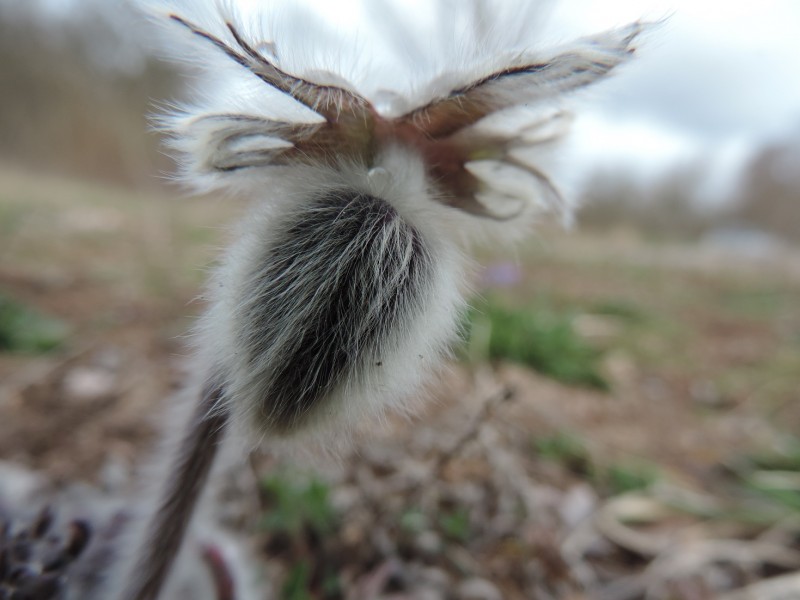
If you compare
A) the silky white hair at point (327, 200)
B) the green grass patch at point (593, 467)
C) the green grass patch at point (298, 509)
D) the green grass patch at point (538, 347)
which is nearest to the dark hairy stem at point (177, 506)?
the silky white hair at point (327, 200)

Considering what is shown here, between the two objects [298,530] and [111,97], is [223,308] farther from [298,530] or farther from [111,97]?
[111,97]

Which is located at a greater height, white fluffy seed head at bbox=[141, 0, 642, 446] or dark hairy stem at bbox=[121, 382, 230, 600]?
white fluffy seed head at bbox=[141, 0, 642, 446]

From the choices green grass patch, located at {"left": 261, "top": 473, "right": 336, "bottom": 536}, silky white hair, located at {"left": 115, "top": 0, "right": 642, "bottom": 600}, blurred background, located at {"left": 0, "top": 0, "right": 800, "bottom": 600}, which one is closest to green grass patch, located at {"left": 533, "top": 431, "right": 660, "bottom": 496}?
blurred background, located at {"left": 0, "top": 0, "right": 800, "bottom": 600}

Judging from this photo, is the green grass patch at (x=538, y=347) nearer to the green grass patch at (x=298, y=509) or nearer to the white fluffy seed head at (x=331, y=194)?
the green grass patch at (x=298, y=509)

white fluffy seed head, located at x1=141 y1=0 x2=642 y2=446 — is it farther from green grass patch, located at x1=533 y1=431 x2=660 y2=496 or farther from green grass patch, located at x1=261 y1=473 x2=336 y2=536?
green grass patch, located at x1=533 y1=431 x2=660 y2=496

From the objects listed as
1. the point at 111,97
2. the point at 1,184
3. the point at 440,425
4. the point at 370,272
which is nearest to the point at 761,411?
the point at 440,425

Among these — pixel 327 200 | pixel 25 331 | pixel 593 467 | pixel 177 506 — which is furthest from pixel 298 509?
pixel 25 331

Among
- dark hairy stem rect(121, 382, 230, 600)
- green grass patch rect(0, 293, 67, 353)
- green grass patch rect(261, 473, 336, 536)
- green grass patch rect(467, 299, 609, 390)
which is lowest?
green grass patch rect(467, 299, 609, 390)
